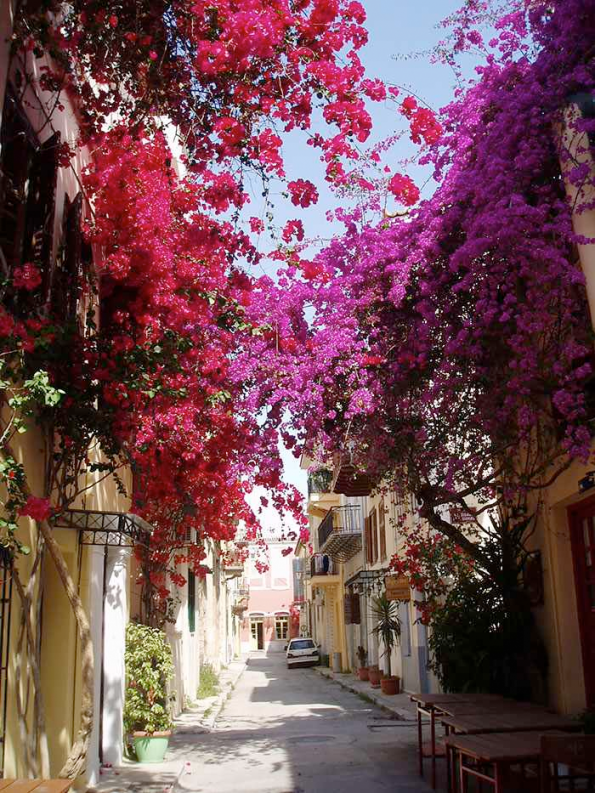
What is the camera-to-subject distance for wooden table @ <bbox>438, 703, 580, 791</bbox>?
6758 mm

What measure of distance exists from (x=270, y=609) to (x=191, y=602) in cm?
5442

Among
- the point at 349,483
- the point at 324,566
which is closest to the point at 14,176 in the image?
the point at 349,483

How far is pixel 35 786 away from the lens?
4.85 m

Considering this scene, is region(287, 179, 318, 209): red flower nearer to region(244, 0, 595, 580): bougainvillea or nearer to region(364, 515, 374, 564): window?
region(244, 0, 595, 580): bougainvillea

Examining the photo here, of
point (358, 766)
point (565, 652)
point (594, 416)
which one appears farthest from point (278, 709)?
point (594, 416)

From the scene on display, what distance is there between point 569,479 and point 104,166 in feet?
18.0

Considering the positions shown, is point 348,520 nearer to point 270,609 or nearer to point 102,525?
point 102,525

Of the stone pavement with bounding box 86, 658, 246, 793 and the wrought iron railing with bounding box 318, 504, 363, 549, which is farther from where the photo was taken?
the wrought iron railing with bounding box 318, 504, 363, 549

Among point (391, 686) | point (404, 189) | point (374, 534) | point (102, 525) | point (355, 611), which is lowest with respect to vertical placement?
point (391, 686)

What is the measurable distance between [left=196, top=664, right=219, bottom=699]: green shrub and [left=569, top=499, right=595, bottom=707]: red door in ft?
42.3

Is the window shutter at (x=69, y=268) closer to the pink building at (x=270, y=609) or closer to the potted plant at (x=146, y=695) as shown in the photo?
the potted plant at (x=146, y=695)

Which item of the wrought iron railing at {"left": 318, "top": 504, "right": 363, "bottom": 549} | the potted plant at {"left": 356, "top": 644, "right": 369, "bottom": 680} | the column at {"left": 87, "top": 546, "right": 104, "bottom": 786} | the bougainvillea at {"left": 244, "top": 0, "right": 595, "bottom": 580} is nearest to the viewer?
the bougainvillea at {"left": 244, "top": 0, "right": 595, "bottom": 580}

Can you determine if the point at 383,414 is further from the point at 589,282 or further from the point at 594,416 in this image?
the point at 589,282

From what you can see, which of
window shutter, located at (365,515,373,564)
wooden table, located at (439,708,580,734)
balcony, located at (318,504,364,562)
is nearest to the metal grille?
wooden table, located at (439,708,580,734)
